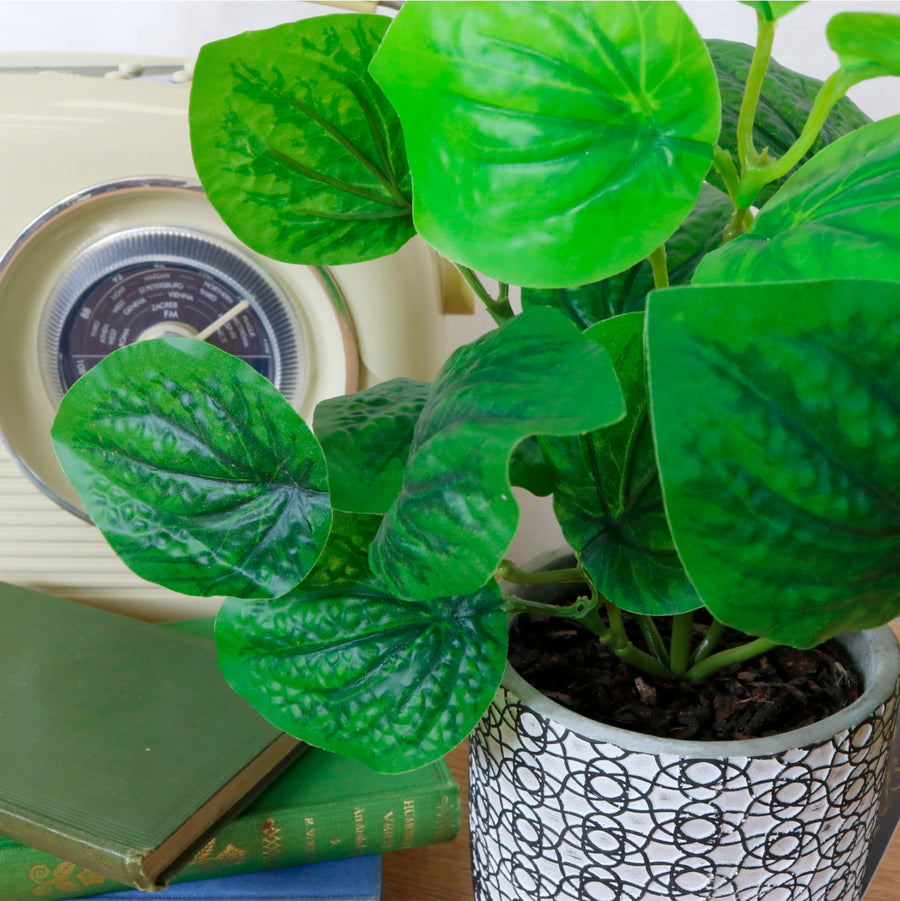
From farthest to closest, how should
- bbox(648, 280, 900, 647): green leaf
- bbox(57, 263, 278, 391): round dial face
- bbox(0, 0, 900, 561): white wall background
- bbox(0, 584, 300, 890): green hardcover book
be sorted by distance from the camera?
bbox(0, 0, 900, 561): white wall background < bbox(57, 263, 278, 391): round dial face < bbox(0, 584, 300, 890): green hardcover book < bbox(648, 280, 900, 647): green leaf

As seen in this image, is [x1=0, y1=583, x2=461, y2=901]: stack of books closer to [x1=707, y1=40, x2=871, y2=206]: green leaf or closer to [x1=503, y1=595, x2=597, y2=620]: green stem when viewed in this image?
[x1=503, y1=595, x2=597, y2=620]: green stem

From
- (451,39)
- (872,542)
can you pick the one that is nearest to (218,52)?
(451,39)

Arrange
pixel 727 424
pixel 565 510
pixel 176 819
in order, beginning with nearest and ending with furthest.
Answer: pixel 727 424 < pixel 565 510 < pixel 176 819

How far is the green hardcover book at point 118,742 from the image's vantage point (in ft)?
1.16

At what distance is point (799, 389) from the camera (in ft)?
0.49

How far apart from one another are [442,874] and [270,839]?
0.32 feet

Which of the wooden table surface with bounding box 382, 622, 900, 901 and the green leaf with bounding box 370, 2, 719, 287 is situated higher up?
the green leaf with bounding box 370, 2, 719, 287

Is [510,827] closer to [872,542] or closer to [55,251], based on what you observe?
[872,542]

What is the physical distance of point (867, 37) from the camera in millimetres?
194

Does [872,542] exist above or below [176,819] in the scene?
above

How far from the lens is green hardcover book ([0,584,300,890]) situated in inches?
13.9

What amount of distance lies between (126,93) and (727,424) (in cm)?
37

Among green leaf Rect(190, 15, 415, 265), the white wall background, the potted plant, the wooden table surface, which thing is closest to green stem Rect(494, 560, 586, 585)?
the potted plant

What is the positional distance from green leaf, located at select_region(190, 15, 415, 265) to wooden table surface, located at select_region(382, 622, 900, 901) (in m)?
0.31
